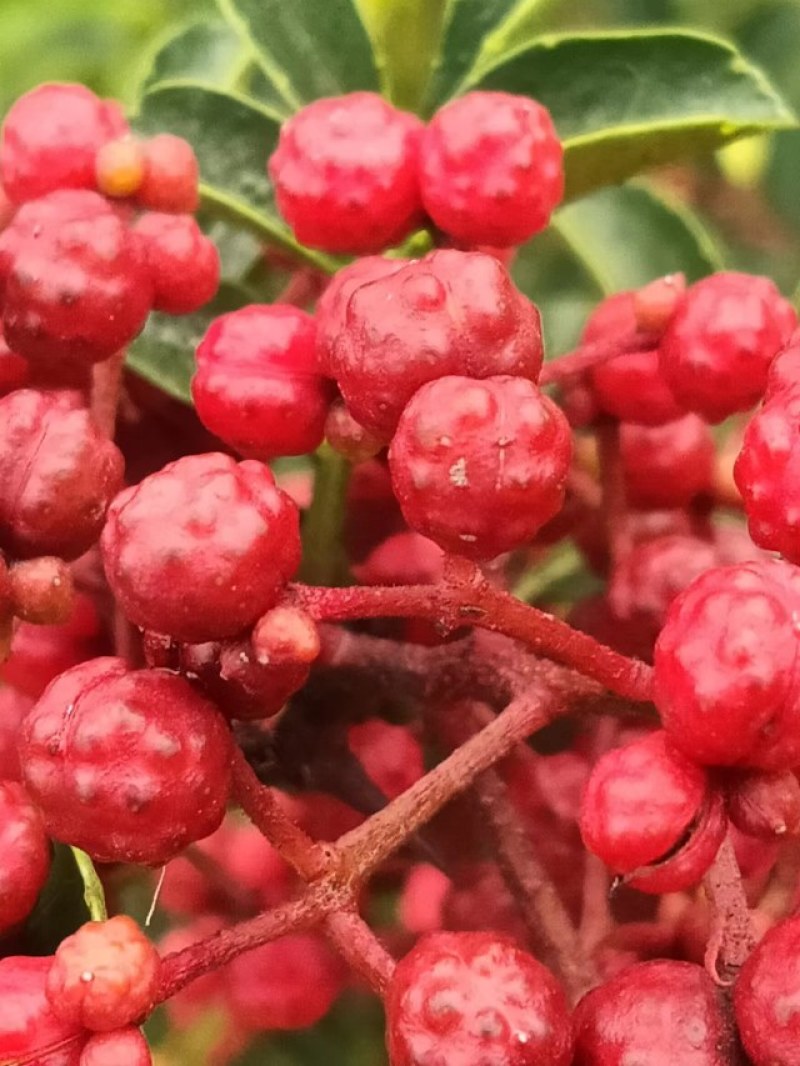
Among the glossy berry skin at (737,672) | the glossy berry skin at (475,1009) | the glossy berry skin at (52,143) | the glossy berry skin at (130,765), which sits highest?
the glossy berry skin at (52,143)

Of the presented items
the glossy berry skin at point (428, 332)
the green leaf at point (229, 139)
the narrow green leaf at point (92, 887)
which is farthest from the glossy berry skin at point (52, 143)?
the narrow green leaf at point (92, 887)

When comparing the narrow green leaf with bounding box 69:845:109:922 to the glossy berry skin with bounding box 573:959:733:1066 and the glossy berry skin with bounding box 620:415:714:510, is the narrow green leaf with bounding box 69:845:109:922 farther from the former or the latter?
the glossy berry skin with bounding box 620:415:714:510

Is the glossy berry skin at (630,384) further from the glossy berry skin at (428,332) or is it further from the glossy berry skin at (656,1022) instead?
the glossy berry skin at (656,1022)

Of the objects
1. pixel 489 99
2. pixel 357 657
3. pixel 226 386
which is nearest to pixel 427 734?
pixel 357 657

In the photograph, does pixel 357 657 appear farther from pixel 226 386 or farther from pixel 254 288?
pixel 254 288

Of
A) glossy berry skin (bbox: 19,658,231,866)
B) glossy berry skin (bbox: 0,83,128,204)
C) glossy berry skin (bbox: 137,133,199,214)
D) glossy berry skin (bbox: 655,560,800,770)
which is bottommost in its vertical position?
glossy berry skin (bbox: 655,560,800,770)

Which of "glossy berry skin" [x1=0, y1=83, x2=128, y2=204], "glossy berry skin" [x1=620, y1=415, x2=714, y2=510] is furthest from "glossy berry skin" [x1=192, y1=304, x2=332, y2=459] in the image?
"glossy berry skin" [x1=620, y1=415, x2=714, y2=510]
